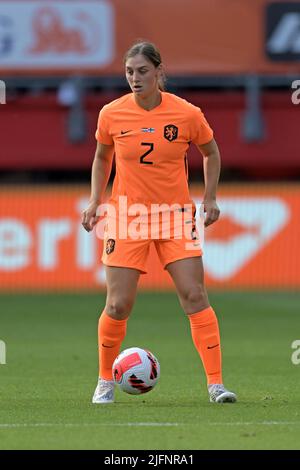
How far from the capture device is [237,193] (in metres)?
21.4

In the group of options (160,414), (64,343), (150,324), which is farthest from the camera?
(150,324)

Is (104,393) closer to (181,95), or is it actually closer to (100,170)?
(100,170)

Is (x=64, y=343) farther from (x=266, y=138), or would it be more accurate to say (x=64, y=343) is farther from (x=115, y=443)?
(x=266, y=138)

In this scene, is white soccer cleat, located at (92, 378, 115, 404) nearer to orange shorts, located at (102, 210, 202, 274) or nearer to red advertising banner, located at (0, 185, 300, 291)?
orange shorts, located at (102, 210, 202, 274)

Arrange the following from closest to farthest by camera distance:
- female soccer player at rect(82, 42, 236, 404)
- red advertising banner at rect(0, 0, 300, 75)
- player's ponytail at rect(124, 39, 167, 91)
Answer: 1. player's ponytail at rect(124, 39, 167, 91)
2. female soccer player at rect(82, 42, 236, 404)
3. red advertising banner at rect(0, 0, 300, 75)

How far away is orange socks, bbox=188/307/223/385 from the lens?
352 inches

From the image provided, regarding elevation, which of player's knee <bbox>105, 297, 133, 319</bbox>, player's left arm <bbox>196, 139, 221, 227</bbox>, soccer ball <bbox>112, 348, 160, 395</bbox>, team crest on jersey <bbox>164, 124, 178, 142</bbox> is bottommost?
soccer ball <bbox>112, 348, 160, 395</bbox>

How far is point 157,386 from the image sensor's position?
10.3m

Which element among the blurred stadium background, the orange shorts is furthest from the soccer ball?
the blurred stadium background

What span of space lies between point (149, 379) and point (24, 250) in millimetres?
12016

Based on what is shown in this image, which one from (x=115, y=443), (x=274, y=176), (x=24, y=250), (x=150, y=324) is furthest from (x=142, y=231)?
(x=274, y=176)

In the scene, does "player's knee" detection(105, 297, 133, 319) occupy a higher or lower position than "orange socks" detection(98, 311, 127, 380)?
higher

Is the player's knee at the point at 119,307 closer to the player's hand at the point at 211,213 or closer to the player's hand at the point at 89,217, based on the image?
the player's hand at the point at 89,217

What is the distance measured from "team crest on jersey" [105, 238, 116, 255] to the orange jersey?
286mm
